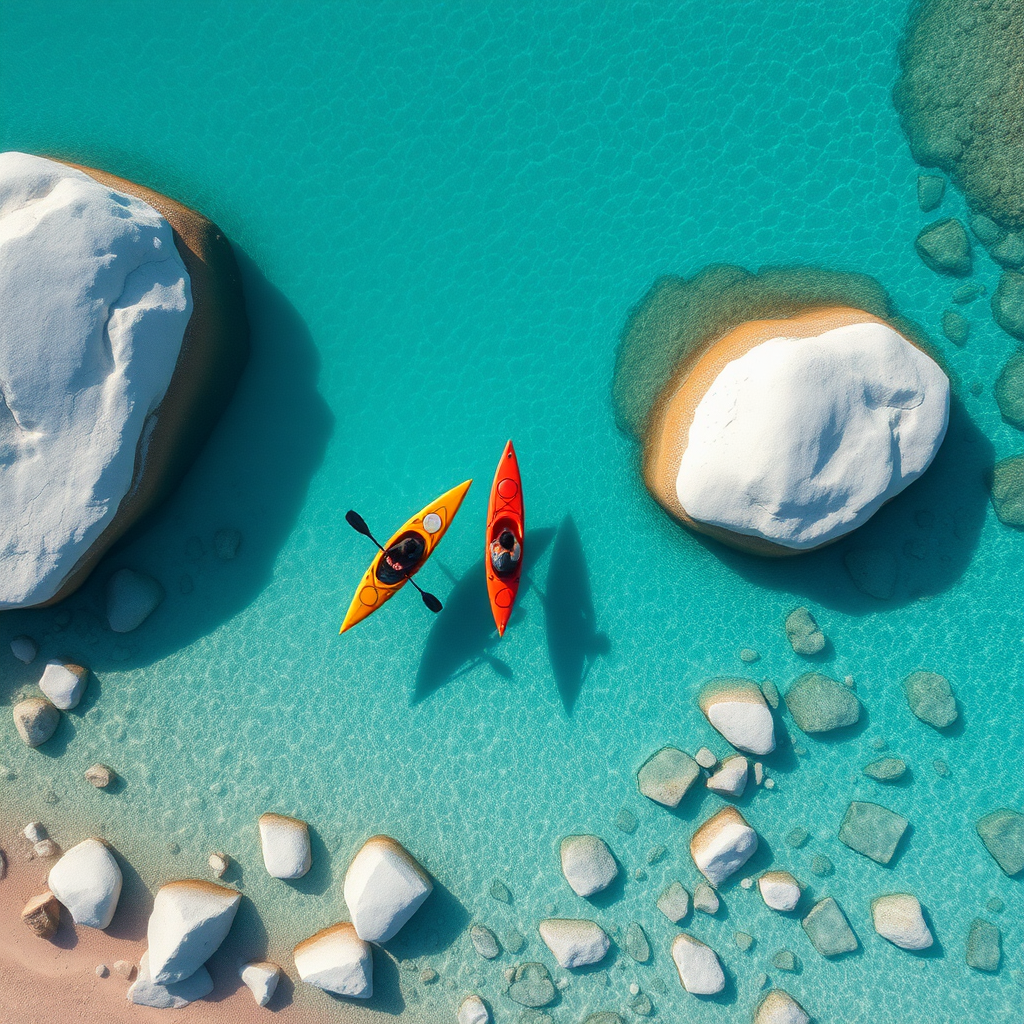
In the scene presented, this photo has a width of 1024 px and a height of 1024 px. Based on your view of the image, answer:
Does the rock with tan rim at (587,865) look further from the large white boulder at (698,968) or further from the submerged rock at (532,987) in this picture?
the large white boulder at (698,968)

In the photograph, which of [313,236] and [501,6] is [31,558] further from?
[501,6]

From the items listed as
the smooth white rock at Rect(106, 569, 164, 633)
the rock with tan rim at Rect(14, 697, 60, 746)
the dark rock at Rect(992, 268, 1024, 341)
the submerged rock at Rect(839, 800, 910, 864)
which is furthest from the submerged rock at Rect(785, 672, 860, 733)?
the rock with tan rim at Rect(14, 697, 60, 746)

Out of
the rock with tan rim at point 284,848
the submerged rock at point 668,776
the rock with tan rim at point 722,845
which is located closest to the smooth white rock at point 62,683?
the rock with tan rim at point 284,848

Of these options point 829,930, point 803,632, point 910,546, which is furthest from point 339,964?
point 910,546

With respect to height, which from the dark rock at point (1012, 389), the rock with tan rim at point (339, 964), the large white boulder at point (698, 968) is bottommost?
the rock with tan rim at point (339, 964)

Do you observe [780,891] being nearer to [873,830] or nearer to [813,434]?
[873,830]

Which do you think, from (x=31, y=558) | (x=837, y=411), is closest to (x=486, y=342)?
(x=837, y=411)
